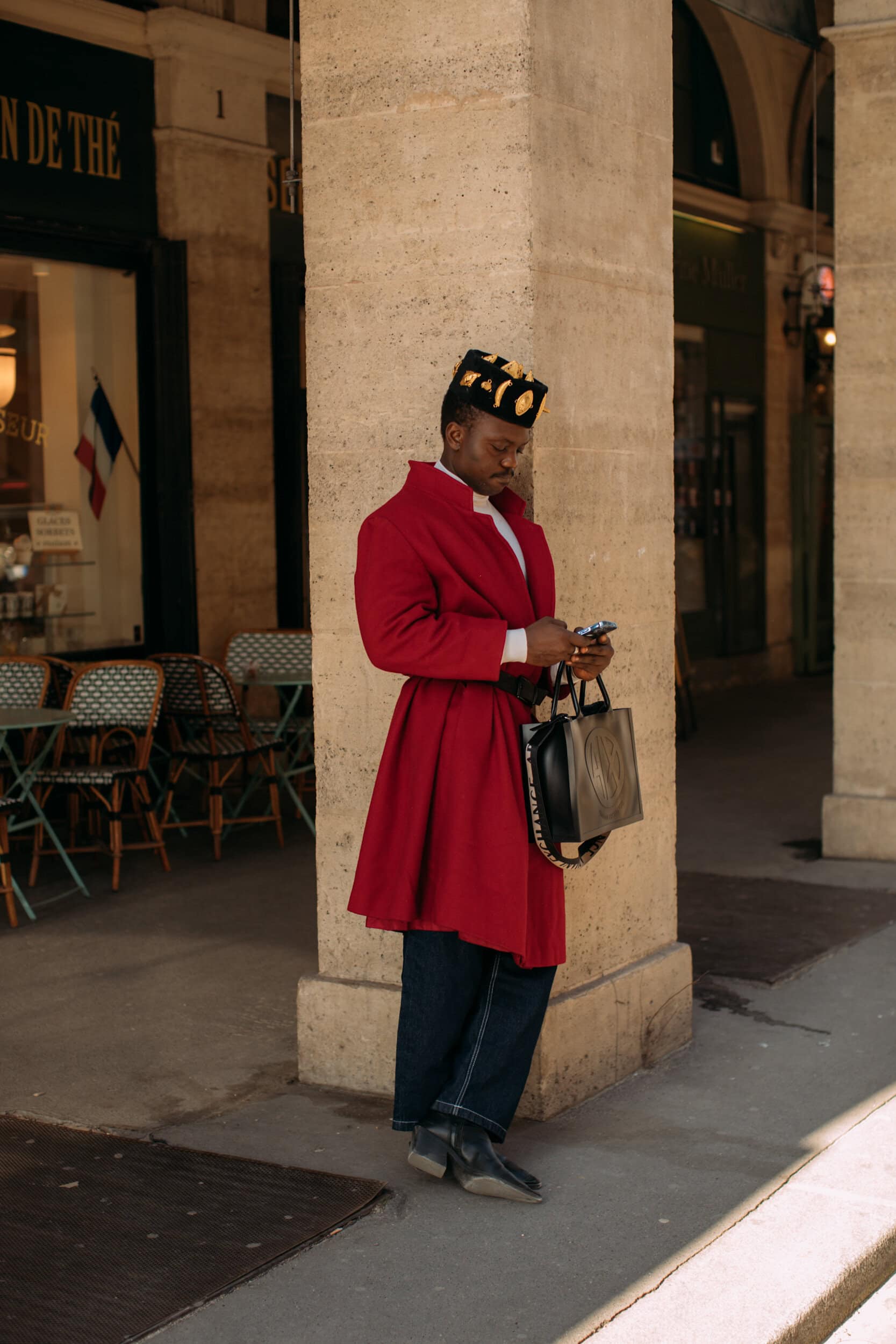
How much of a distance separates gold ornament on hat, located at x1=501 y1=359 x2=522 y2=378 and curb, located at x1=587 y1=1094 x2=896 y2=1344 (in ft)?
6.38

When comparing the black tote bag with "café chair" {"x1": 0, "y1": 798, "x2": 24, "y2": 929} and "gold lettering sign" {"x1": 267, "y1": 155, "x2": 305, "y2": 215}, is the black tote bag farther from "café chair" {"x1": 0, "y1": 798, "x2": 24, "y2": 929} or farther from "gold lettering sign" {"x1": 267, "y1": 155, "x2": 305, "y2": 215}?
"gold lettering sign" {"x1": 267, "y1": 155, "x2": 305, "y2": 215}

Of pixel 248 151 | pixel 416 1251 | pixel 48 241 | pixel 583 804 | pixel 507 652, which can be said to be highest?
pixel 248 151

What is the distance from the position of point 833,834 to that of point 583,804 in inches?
178

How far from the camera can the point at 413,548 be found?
12.8 feet

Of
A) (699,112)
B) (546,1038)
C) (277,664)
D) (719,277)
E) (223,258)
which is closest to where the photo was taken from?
(546,1038)

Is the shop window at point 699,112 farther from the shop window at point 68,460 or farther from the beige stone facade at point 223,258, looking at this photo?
the shop window at point 68,460

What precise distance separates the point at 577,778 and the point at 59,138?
681cm

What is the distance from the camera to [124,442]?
1016cm

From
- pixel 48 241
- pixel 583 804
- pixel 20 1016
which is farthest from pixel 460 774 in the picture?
pixel 48 241

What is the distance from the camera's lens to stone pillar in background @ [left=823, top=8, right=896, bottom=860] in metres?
7.83

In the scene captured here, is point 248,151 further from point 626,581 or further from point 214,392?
point 626,581

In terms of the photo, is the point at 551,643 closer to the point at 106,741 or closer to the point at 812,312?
the point at 106,741

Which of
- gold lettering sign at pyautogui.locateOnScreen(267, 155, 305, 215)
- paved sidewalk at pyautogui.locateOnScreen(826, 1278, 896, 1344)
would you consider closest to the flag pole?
gold lettering sign at pyautogui.locateOnScreen(267, 155, 305, 215)

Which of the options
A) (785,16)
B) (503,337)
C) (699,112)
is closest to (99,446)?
(785,16)
